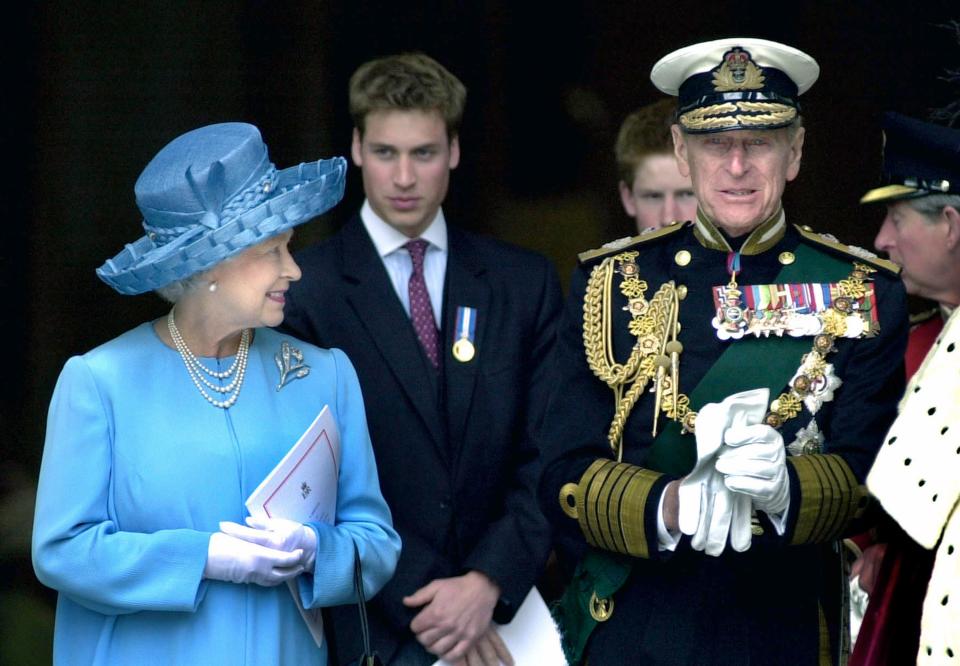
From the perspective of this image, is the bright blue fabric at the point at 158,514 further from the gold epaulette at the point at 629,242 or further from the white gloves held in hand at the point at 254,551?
the gold epaulette at the point at 629,242

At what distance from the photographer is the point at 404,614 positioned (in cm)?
440

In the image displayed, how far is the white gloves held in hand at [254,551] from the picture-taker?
3549 mm

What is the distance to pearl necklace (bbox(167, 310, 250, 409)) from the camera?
3.70m

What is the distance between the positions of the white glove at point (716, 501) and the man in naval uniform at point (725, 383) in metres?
0.09

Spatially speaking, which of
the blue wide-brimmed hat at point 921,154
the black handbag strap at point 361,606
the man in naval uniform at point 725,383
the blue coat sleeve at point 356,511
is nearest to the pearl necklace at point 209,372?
the blue coat sleeve at point 356,511

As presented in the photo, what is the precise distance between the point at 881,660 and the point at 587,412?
29.7 inches

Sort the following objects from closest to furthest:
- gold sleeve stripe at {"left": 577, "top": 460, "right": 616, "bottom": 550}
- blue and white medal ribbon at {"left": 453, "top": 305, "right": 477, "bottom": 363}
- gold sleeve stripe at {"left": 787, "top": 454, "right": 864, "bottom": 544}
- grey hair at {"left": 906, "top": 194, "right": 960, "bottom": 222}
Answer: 1. gold sleeve stripe at {"left": 787, "top": 454, "right": 864, "bottom": 544}
2. gold sleeve stripe at {"left": 577, "top": 460, "right": 616, "bottom": 550}
3. grey hair at {"left": 906, "top": 194, "right": 960, "bottom": 222}
4. blue and white medal ribbon at {"left": 453, "top": 305, "right": 477, "bottom": 363}

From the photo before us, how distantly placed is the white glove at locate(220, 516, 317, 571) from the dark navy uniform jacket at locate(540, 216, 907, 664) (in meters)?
0.52

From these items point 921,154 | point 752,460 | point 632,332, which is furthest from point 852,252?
point 752,460

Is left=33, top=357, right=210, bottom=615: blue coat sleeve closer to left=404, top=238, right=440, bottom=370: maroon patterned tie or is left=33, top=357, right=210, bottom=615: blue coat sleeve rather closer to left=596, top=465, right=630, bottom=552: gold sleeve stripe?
left=596, top=465, right=630, bottom=552: gold sleeve stripe

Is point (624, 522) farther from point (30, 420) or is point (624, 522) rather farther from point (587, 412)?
point (30, 420)

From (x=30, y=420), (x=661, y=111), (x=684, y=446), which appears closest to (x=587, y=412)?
(x=684, y=446)

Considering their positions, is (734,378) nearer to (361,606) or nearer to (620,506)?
(620,506)

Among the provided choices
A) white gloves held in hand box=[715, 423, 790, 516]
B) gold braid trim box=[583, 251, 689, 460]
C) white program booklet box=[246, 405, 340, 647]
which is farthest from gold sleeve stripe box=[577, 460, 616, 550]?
white program booklet box=[246, 405, 340, 647]
